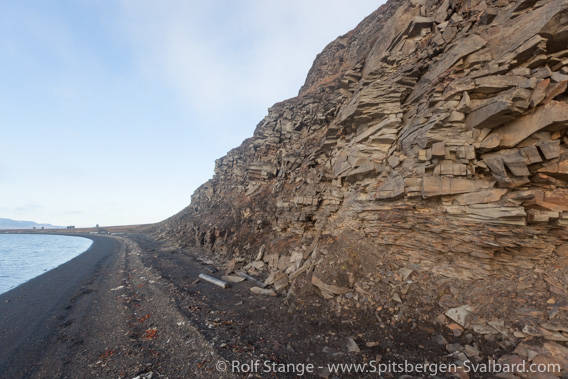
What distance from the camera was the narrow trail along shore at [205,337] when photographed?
23.9ft

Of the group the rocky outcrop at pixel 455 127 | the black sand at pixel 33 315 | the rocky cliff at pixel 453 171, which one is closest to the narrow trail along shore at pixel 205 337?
the black sand at pixel 33 315

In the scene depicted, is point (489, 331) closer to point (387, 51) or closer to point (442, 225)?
point (442, 225)

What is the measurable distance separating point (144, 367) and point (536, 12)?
68.2 ft

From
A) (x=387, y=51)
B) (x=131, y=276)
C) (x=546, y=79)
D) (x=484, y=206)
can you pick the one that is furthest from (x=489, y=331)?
(x=131, y=276)

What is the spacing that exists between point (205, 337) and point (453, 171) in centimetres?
1309

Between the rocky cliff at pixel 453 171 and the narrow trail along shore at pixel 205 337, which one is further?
the rocky cliff at pixel 453 171

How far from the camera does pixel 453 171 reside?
357 inches

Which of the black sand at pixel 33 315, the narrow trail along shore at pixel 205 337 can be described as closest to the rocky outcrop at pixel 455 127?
the narrow trail along shore at pixel 205 337

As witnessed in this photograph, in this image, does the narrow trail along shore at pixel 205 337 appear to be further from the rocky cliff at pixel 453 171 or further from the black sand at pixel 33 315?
the rocky cliff at pixel 453 171

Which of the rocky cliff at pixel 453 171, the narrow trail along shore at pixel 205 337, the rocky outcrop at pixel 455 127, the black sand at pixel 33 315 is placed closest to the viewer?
the narrow trail along shore at pixel 205 337

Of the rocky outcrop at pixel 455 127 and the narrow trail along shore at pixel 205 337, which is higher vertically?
the rocky outcrop at pixel 455 127

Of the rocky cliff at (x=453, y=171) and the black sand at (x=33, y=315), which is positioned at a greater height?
the rocky cliff at (x=453, y=171)

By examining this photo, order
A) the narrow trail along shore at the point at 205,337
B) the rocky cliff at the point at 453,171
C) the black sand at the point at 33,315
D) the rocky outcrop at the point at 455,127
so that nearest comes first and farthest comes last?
the narrow trail along shore at the point at 205,337 → the rocky cliff at the point at 453,171 → the rocky outcrop at the point at 455,127 → the black sand at the point at 33,315

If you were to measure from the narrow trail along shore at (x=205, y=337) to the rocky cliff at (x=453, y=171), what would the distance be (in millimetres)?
1608
